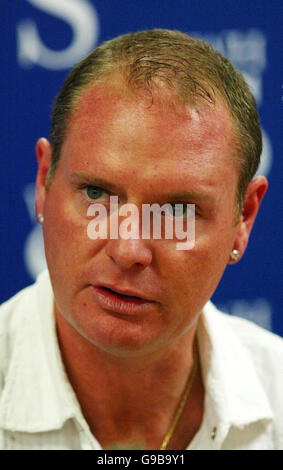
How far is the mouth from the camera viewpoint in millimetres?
1214

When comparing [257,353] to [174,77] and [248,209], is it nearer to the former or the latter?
[248,209]

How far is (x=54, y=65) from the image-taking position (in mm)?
1696

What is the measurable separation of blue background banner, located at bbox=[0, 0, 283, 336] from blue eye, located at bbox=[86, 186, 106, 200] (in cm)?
51

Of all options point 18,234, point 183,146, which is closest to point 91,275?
point 183,146

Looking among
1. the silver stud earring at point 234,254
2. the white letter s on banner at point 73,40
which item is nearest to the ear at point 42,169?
the white letter s on banner at point 73,40

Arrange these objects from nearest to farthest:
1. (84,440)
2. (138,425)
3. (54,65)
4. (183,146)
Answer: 1. (183,146)
2. (84,440)
3. (138,425)
4. (54,65)

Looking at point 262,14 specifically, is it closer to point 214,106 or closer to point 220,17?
point 220,17

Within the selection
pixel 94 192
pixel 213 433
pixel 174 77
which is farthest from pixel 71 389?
pixel 174 77

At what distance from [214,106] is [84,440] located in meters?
0.82

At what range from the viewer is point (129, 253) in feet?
3.83

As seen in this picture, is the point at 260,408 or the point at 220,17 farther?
the point at 220,17

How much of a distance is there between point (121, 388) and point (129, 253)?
466mm

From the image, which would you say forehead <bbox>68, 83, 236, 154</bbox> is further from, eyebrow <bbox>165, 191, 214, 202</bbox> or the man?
eyebrow <bbox>165, 191, 214, 202</bbox>

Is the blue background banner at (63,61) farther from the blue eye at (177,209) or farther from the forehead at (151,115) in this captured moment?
the blue eye at (177,209)
